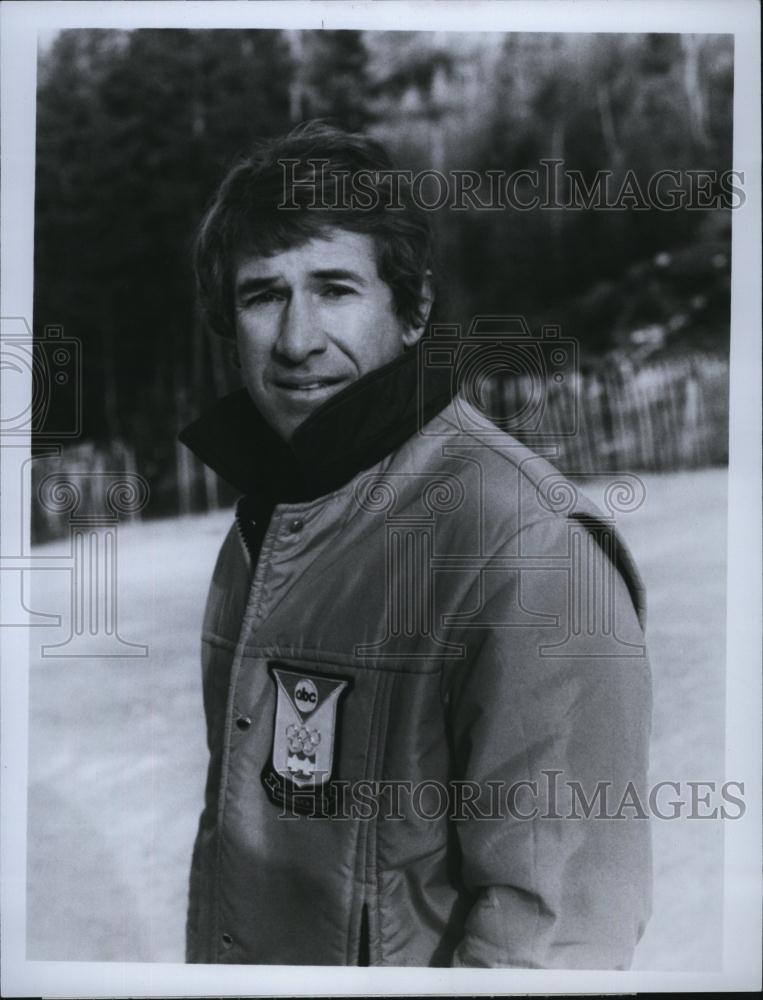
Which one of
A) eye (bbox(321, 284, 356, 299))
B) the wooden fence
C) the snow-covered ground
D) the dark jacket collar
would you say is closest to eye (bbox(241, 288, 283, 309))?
eye (bbox(321, 284, 356, 299))

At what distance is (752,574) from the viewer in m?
2.62

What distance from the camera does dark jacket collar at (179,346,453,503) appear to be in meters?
2.44

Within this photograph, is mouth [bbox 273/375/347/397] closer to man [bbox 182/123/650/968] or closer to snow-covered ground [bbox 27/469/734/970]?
man [bbox 182/123/650/968]

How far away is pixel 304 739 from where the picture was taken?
2.42 m

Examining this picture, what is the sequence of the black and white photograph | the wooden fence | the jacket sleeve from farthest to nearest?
the wooden fence → the black and white photograph → the jacket sleeve

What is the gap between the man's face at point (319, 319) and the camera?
8.04 ft

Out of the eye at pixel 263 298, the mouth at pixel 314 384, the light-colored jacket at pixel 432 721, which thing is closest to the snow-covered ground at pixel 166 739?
the light-colored jacket at pixel 432 721

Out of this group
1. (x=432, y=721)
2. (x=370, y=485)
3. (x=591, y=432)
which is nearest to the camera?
(x=432, y=721)

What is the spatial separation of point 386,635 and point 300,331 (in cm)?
74

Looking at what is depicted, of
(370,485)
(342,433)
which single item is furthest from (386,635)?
(342,433)

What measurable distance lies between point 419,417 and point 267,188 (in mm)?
664

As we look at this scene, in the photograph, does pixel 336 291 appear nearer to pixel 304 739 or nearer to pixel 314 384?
pixel 314 384

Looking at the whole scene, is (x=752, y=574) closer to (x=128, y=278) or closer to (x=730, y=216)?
(x=730, y=216)

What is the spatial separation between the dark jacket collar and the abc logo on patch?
1.40 ft
